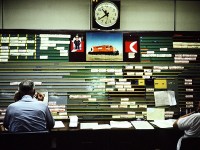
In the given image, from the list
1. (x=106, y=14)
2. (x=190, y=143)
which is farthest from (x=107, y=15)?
(x=190, y=143)

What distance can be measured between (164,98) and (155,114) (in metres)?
0.34

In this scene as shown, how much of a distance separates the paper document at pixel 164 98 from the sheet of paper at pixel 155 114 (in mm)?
110

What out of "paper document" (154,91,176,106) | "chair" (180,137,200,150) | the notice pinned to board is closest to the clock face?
the notice pinned to board

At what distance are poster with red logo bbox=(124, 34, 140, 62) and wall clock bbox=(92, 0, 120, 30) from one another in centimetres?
30

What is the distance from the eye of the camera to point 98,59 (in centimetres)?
482

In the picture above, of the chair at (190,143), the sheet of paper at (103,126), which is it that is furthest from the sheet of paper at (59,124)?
the chair at (190,143)

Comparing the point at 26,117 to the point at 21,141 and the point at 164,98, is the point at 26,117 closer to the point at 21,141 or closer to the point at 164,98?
the point at 21,141

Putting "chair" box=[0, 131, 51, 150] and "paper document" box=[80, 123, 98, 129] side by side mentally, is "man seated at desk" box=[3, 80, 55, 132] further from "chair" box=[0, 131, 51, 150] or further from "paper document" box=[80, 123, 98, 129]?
"paper document" box=[80, 123, 98, 129]

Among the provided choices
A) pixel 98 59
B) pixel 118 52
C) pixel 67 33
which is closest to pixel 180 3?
pixel 118 52

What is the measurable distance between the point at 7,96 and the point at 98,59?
1.74 m

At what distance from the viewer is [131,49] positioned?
15.9ft

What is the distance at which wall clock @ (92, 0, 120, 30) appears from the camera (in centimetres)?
479

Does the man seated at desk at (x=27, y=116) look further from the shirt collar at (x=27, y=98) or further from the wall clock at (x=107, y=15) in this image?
the wall clock at (x=107, y=15)

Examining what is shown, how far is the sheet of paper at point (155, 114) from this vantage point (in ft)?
15.8
